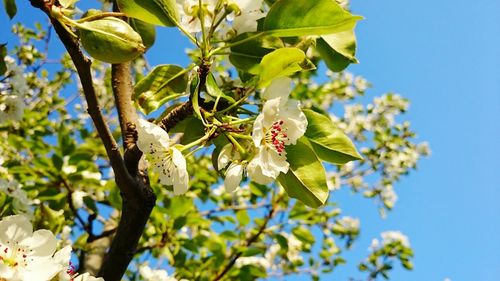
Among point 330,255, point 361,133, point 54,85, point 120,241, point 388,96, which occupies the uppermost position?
point 388,96

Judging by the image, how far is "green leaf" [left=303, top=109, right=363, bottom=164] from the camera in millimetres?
885

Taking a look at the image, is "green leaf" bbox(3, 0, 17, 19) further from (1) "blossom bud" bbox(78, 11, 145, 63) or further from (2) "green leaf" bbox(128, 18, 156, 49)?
(1) "blossom bud" bbox(78, 11, 145, 63)

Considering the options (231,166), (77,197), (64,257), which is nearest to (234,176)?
(231,166)

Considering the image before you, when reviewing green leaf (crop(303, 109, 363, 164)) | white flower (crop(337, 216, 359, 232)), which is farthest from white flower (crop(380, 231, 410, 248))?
green leaf (crop(303, 109, 363, 164))

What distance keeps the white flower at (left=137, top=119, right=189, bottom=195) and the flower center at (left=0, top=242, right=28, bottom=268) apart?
295 mm

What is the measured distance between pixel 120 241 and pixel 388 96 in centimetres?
389

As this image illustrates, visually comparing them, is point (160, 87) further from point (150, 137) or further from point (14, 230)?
point (14, 230)

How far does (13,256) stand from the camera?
86cm

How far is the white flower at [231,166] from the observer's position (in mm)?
842

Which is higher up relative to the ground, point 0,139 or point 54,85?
point 54,85

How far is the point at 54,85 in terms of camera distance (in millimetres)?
4332

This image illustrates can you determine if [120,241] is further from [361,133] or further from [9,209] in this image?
[361,133]

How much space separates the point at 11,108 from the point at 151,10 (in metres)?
1.74

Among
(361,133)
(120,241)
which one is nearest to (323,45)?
(120,241)
